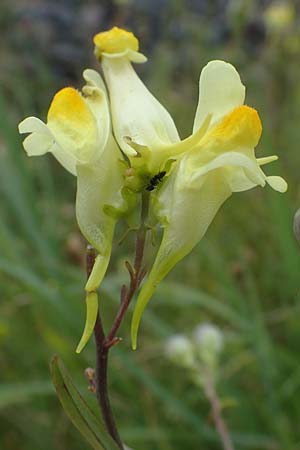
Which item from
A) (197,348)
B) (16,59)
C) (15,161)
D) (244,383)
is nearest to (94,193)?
(197,348)

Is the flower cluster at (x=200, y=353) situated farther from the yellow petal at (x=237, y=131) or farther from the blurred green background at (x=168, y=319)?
the yellow petal at (x=237, y=131)

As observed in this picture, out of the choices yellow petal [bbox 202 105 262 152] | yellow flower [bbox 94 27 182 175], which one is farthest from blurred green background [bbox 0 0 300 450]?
yellow petal [bbox 202 105 262 152]

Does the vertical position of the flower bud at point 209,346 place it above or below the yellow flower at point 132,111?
below

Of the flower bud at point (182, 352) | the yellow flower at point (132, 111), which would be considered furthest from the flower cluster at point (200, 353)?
the yellow flower at point (132, 111)

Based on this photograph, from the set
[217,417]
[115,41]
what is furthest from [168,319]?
[115,41]

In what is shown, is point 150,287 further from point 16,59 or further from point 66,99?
point 16,59

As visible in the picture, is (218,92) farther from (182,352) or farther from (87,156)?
(182,352)

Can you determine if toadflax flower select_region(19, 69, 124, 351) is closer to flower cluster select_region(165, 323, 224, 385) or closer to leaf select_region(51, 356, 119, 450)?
leaf select_region(51, 356, 119, 450)
